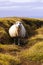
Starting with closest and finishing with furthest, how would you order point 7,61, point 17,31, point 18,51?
1. point 7,61
2. point 18,51
3. point 17,31

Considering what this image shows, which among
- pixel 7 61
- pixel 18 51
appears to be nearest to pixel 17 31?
pixel 18 51

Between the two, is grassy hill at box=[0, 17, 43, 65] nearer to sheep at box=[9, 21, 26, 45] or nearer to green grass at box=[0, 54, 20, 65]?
green grass at box=[0, 54, 20, 65]

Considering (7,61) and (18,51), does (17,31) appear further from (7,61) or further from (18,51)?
(7,61)

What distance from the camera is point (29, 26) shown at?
119ft

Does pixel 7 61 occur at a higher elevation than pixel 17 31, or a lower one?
lower

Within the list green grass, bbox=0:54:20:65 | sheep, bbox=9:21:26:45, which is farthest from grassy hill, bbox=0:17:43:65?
sheep, bbox=9:21:26:45

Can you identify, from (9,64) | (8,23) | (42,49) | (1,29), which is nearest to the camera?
(9,64)

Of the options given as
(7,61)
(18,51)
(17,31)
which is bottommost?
(18,51)

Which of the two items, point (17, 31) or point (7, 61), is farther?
point (17, 31)

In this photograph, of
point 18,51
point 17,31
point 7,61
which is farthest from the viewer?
point 17,31

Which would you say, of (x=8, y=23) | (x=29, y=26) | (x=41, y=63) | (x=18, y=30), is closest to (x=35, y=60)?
(x=41, y=63)

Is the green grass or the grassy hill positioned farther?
the grassy hill

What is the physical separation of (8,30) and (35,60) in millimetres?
11229

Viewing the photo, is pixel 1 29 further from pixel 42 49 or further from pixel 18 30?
pixel 42 49
